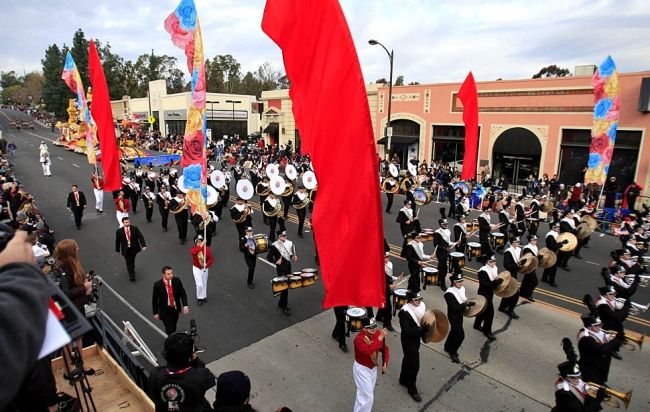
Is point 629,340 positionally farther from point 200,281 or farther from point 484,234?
point 200,281

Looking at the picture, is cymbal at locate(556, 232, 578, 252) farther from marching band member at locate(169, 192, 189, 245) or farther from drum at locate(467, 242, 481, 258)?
marching band member at locate(169, 192, 189, 245)

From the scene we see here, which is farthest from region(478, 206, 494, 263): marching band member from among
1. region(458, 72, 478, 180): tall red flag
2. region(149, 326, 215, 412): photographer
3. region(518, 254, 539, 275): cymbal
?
region(149, 326, 215, 412): photographer

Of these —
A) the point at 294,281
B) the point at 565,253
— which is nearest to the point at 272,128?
the point at 565,253

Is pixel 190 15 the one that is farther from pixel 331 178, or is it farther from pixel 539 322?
pixel 539 322

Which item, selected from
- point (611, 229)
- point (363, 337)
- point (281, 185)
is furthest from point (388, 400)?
point (611, 229)

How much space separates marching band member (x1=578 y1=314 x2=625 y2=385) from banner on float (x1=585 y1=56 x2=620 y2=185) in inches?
561

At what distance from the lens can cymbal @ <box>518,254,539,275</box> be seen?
31.6 ft

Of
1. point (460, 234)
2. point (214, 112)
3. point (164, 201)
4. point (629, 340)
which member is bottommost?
point (629, 340)

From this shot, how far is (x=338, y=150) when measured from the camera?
464cm

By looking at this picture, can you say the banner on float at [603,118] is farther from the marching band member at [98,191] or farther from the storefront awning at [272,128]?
the storefront awning at [272,128]

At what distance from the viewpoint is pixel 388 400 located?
6465mm

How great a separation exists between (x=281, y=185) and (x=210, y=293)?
23.7ft

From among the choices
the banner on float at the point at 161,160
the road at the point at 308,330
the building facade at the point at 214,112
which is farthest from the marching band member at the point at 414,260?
the building facade at the point at 214,112

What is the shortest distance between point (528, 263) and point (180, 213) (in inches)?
434
